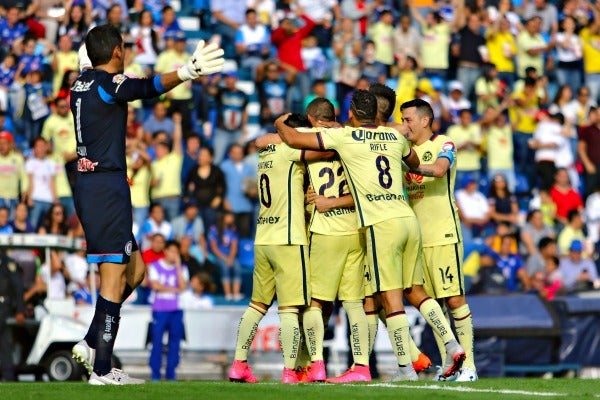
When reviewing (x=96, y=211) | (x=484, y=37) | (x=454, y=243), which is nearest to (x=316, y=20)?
(x=484, y=37)

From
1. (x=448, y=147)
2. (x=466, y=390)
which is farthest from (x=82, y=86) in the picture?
(x=466, y=390)

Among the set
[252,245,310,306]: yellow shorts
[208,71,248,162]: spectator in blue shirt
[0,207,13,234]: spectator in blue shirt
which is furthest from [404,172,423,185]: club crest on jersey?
[208,71,248,162]: spectator in blue shirt

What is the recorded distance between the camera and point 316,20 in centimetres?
2620

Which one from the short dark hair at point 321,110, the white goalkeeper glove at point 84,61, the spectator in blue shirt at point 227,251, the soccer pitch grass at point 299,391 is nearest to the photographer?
the soccer pitch grass at point 299,391

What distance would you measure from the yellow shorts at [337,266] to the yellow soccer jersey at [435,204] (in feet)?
2.36

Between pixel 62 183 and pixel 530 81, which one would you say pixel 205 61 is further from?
pixel 530 81

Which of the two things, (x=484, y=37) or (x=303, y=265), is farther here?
(x=484, y=37)

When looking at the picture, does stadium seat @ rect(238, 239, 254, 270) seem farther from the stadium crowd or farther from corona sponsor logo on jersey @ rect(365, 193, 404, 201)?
corona sponsor logo on jersey @ rect(365, 193, 404, 201)

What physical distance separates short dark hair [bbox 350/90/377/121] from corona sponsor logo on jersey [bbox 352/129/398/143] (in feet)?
0.63

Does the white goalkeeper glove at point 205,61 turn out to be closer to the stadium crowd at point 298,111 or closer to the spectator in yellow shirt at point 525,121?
the stadium crowd at point 298,111

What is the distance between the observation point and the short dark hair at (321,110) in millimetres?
12789

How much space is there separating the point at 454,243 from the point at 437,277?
14.1 inches

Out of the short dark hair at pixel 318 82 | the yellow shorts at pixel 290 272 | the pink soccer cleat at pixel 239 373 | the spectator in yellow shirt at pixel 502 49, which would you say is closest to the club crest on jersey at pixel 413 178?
the yellow shorts at pixel 290 272

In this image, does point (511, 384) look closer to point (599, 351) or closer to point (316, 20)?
point (599, 351)
